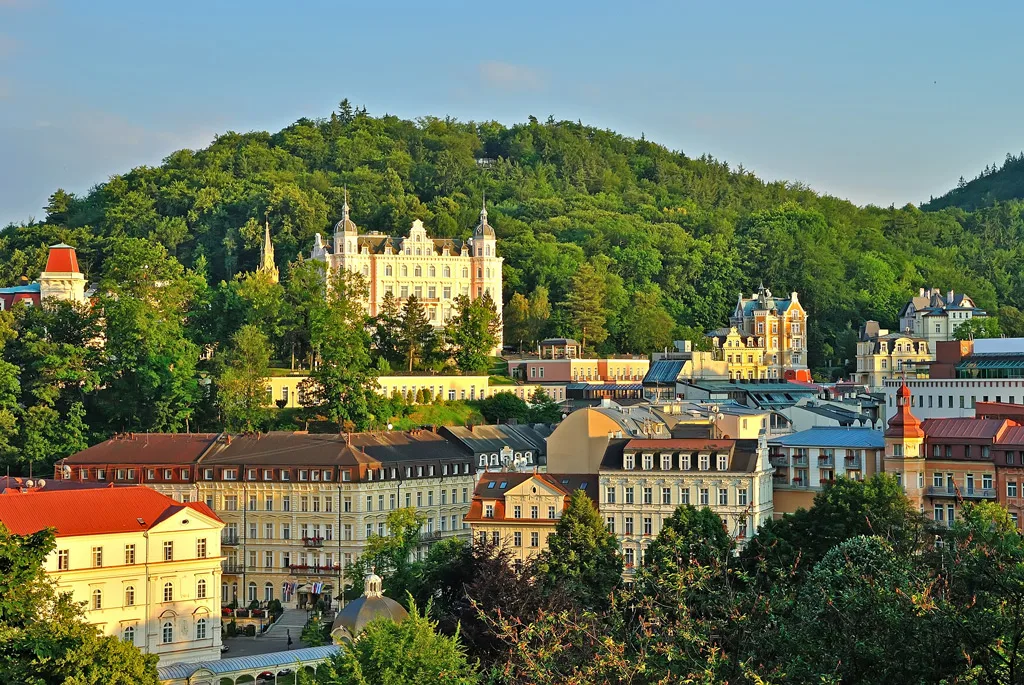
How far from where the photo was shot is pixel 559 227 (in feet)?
525

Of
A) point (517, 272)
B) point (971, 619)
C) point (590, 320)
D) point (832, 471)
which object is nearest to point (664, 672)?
point (971, 619)

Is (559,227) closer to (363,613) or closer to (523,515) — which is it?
(523,515)

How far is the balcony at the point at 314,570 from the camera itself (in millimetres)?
74750

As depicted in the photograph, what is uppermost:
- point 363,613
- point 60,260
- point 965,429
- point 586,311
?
point 60,260

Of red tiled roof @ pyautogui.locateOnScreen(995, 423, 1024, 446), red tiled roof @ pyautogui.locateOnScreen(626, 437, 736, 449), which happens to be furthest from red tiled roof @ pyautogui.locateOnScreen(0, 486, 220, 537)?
red tiled roof @ pyautogui.locateOnScreen(995, 423, 1024, 446)

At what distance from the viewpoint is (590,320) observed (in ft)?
430

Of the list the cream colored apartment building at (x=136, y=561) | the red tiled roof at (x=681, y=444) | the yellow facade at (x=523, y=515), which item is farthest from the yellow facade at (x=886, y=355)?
the cream colored apartment building at (x=136, y=561)

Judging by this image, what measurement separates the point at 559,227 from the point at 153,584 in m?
103

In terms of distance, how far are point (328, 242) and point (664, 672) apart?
10545cm

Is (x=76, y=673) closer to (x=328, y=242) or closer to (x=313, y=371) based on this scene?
(x=313, y=371)

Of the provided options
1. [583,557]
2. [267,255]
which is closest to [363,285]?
[267,255]

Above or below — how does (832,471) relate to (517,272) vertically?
below

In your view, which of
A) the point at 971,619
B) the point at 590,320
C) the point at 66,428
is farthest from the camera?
the point at 590,320

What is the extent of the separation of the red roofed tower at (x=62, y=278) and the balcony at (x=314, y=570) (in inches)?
1520
